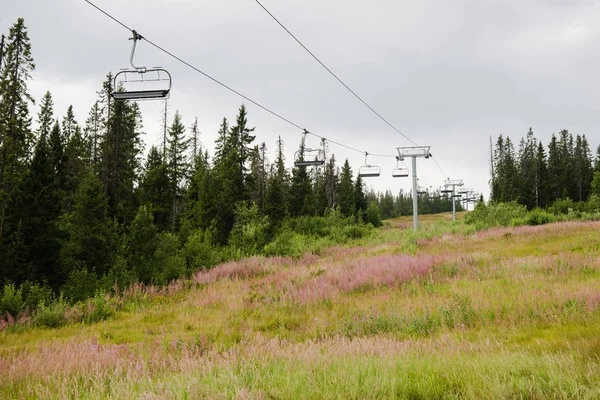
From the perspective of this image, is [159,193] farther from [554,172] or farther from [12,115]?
[554,172]

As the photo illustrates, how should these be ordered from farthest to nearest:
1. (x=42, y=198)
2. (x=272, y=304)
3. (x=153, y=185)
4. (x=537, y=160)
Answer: (x=537, y=160) < (x=153, y=185) < (x=42, y=198) < (x=272, y=304)

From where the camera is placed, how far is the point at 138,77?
949cm

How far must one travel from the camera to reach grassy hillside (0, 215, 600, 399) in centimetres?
323

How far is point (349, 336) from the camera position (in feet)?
21.1

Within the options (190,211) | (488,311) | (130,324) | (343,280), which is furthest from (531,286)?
(190,211)

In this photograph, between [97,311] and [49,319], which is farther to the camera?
[97,311]

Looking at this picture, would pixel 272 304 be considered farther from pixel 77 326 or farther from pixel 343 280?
pixel 77 326

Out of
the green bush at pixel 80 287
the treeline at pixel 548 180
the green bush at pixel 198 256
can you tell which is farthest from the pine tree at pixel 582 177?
the green bush at pixel 80 287

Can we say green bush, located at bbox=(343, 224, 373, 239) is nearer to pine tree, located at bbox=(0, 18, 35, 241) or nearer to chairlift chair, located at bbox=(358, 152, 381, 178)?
chairlift chair, located at bbox=(358, 152, 381, 178)

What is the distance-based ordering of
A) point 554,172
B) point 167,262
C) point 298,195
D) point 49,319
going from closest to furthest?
point 49,319, point 167,262, point 298,195, point 554,172

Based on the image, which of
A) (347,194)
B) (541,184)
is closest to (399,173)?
(347,194)

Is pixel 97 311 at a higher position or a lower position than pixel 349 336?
lower

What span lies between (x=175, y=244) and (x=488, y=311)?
48.4 feet

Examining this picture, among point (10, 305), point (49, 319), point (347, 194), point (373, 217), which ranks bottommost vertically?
point (49, 319)
